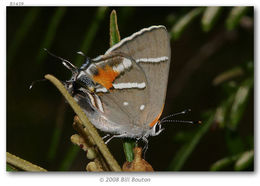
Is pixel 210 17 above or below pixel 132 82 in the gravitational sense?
above

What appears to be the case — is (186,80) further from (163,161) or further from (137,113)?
(137,113)

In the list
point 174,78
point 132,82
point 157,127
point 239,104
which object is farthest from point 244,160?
point 174,78

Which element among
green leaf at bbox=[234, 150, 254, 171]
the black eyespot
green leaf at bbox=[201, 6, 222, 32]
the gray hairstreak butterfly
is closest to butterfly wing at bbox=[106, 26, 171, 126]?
the gray hairstreak butterfly

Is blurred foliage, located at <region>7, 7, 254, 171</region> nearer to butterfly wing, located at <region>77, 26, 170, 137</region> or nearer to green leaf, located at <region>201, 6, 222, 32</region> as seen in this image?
green leaf, located at <region>201, 6, 222, 32</region>

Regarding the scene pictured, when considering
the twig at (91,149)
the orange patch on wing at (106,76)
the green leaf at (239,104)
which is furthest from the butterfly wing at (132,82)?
the green leaf at (239,104)

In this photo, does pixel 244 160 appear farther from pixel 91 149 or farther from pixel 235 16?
pixel 91 149

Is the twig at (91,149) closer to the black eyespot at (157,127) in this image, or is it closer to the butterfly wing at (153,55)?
the butterfly wing at (153,55)

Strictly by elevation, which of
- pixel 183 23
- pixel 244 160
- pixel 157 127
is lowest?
pixel 244 160
